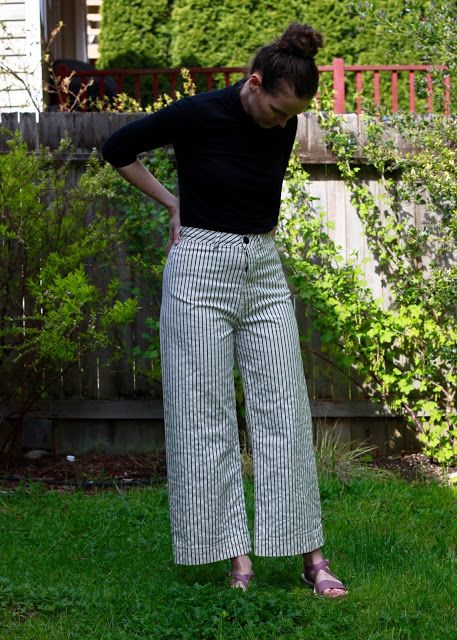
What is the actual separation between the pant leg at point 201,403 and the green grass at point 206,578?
20 cm

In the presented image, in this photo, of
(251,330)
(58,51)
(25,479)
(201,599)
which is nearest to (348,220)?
(25,479)

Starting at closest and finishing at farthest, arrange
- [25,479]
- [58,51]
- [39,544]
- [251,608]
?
[251,608], [39,544], [25,479], [58,51]

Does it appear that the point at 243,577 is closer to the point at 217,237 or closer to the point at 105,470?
the point at 217,237

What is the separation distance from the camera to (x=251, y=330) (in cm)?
333

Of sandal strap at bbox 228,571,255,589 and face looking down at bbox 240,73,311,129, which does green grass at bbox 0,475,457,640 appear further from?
face looking down at bbox 240,73,311,129

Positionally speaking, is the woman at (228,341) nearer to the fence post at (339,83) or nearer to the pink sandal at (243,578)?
the pink sandal at (243,578)

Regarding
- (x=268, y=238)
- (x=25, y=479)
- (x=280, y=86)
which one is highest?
(x=280, y=86)

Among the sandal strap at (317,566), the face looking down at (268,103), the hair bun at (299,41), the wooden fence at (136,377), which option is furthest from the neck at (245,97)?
the wooden fence at (136,377)

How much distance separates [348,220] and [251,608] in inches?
136

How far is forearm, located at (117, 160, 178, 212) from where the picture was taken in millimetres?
3410

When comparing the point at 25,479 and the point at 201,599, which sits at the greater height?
the point at 201,599

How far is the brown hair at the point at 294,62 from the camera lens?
304cm

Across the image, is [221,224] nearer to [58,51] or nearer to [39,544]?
[39,544]

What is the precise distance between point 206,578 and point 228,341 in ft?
2.85
